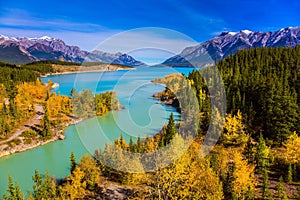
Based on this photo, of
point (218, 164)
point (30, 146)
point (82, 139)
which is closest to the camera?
point (218, 164)

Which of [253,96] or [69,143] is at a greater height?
[253,96]

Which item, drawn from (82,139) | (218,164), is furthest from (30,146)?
(218,164)

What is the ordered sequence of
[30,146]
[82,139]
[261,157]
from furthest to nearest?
[82,139], [30,146], [261,157]

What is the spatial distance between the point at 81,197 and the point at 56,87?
7414 cm

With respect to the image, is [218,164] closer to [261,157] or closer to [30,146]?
[261,157]

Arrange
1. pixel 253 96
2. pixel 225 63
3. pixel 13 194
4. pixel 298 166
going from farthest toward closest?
pixel 225 63
pixel 253 96
pixel 298 166
pixel 13 194

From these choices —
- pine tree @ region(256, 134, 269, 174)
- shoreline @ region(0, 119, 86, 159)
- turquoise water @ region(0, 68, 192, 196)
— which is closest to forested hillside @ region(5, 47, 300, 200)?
pine tree @ region(256, 134, 269, 174)

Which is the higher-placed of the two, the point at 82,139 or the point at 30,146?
the point at 82,139

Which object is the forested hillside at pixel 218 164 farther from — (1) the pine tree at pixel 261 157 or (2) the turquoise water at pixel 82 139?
(2) the turquoise water at pixel 82 139

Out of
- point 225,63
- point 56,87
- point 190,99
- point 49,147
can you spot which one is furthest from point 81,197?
point 56,87

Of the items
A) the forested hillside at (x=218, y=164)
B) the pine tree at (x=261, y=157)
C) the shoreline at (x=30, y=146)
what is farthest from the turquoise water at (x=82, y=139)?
the pine tree at (x=261, y=157)

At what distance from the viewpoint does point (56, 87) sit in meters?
86.8

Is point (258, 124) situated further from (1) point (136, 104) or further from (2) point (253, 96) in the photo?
(1) point (136, 104)

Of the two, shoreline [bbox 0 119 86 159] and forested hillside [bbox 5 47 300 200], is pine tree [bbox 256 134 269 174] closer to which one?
forested hillside [bbox 5 47 300 200]
